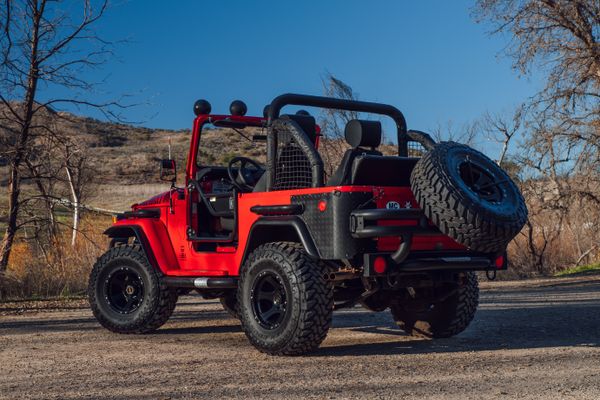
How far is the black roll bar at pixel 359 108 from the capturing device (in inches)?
300

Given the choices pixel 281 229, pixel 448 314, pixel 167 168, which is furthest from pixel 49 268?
pixel 448 314

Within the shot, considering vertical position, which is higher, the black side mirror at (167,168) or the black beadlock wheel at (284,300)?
the black side mirror at (167,168)

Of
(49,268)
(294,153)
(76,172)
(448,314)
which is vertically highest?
(76,172)

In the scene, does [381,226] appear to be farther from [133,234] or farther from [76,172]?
[76,172]

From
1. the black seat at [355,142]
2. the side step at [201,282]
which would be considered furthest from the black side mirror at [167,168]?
the black seat at [355,142]

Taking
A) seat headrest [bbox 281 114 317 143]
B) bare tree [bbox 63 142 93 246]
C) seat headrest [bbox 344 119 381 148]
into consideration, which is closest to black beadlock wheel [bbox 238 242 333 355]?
seat headrest [bbox 344 119 381 148]

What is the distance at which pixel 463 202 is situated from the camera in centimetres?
645

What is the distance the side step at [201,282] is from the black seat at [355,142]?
141 centimetres

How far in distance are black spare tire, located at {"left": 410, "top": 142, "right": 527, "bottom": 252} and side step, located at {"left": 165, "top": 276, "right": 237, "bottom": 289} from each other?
208 centimetres

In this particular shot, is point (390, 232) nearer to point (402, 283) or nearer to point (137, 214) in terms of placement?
point (402, 283)

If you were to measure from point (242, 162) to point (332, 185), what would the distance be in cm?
184

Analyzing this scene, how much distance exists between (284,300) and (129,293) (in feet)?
8.06

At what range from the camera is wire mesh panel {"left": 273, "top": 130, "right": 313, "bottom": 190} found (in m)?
7.34

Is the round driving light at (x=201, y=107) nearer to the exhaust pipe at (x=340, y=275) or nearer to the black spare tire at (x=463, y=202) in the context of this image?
the exhaust pipe at (x=340, y=275)
